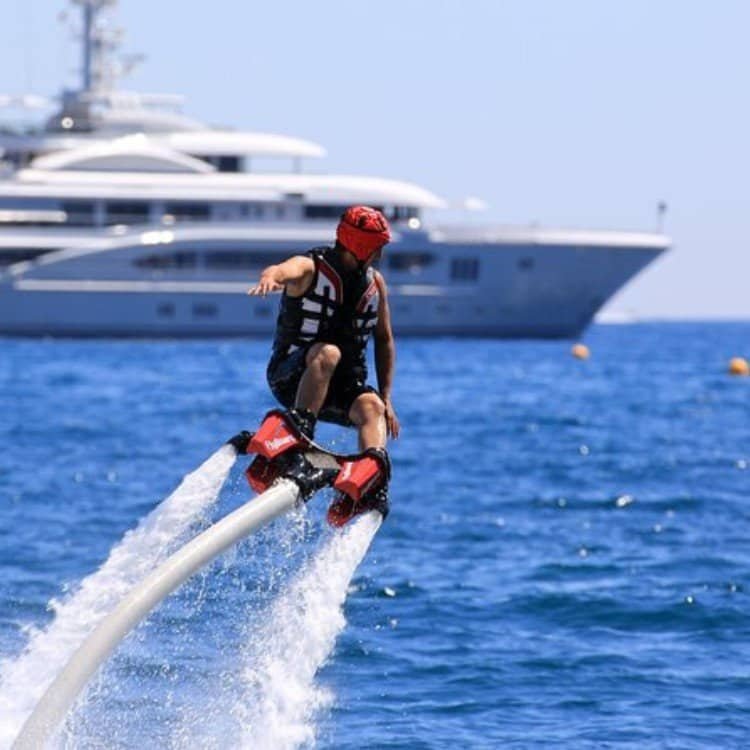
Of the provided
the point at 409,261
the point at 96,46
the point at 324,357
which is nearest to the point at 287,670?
the point at 324,357

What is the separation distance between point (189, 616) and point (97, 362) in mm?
71554

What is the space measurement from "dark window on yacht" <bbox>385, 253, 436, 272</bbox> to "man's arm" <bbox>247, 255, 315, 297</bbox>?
103679 mm

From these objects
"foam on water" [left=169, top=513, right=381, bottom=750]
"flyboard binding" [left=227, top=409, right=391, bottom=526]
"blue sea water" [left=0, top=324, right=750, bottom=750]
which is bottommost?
"blue sea water" [left=0, top=324, right=750, bottom=750]

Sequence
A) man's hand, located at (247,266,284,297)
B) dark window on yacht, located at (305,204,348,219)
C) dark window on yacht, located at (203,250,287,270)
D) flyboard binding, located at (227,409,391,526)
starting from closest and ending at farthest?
man's hand, located at (247,266,284,297)
flyboard binding, located at (227,409,391,526)
dark window on yacht, located at (203,250,287,270)
dark window on yacht, located at (305,204,348,219)

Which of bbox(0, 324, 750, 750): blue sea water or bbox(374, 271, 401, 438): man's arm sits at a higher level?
bbox(374, 271, 401, 438): man's arm

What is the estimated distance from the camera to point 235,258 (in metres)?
115

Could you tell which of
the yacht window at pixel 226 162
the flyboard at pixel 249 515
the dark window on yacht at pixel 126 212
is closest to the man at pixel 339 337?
the flyboard at pixel 249 515

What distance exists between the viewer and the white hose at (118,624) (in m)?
11.4

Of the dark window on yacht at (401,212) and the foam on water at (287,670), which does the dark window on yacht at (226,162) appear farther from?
the foam on water at (287,670)

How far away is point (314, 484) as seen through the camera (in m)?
13.3

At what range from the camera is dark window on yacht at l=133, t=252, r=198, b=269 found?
113688 mm

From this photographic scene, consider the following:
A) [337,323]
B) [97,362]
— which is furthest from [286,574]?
[97,362]

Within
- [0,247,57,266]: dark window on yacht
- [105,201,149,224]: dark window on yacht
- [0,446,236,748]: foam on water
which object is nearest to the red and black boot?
[0,446,236,748]: foam on water

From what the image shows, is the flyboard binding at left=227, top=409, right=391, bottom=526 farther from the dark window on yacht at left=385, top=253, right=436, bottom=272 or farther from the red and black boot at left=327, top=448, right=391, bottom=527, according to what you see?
the dark window on yacht at left=385, top=253, right=436, bottom=272
